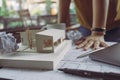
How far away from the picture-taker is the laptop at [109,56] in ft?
1.81

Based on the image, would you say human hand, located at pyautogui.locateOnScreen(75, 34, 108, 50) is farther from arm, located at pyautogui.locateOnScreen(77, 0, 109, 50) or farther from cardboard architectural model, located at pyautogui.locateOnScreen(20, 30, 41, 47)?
cardboard architectural model, located at pyautogui.locateOnScreen(20, 30, 41, 47)

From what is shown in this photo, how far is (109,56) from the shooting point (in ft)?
1.88

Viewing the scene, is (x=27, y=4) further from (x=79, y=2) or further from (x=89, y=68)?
(x=89, y=68)

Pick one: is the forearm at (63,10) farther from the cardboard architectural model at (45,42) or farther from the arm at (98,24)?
the cardboard architectural model at (45,42)

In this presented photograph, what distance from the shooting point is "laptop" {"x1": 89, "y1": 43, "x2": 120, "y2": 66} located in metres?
0.55

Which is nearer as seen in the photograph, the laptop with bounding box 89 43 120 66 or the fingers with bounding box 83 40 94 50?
the laptop with bounding box 89 43 120 66

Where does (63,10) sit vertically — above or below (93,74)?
above

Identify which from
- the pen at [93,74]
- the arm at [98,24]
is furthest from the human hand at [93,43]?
the pen at [93,74]

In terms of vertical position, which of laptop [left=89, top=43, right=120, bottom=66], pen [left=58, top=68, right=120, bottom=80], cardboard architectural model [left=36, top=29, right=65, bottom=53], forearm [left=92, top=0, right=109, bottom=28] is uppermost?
forearm [left=92, top=0, right=109, bottom=28]

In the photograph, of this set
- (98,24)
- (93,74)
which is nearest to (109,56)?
(93,74)

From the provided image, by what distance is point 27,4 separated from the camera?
158 centimetres

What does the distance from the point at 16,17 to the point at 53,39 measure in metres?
0.95

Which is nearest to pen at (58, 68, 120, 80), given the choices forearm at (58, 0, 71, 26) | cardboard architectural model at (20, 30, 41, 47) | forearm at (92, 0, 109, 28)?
cardboard architectural model at (20, 30, 41, 47)

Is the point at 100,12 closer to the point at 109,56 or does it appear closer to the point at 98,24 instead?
the point at 98,24
